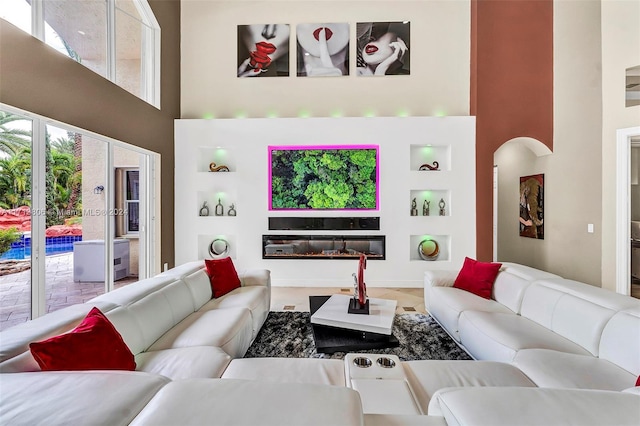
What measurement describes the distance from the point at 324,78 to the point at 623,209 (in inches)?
185

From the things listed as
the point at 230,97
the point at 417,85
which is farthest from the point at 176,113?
the point at 417,85

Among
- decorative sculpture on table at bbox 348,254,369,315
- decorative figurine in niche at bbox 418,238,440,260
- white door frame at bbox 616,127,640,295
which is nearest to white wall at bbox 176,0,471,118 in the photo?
white door frame at bbox 616,127,640,295

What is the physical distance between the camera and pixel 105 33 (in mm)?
3650

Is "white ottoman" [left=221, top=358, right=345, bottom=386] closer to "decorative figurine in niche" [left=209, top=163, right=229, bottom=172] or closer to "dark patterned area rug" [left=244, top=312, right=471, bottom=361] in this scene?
"dark patterned area rug" [left=244, top=312, right=471, bottom=361]

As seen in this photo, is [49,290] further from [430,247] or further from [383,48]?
[383,48]

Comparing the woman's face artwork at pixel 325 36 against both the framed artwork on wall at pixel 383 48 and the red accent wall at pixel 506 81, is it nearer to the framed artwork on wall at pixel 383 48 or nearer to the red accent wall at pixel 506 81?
the framed artwork on wall at pixel 383 48

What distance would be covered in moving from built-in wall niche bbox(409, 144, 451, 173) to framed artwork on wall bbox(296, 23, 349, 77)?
1.84 meters

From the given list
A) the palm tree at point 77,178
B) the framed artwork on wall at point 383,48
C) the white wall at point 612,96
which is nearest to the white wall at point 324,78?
the framed artwork on wall at point 383,48

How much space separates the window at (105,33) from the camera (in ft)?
8.84

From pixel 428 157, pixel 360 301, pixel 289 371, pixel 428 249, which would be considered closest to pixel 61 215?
pixel 289 371

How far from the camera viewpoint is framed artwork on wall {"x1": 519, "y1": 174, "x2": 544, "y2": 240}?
A: 498 cm

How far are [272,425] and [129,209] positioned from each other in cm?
426

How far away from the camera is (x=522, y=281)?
106 inches

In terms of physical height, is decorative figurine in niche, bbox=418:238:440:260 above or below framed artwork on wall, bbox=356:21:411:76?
below
